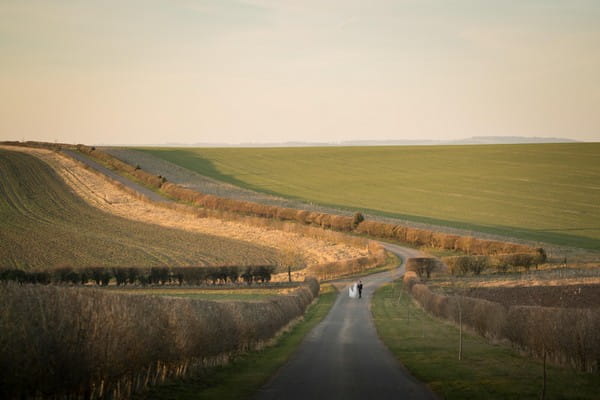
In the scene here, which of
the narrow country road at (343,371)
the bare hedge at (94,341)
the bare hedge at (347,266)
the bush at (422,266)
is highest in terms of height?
the bare hedge at (94,341)

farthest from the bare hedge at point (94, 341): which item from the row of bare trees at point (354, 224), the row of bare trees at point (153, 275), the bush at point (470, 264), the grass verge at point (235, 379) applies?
the row of bare trees at point (354, 224)

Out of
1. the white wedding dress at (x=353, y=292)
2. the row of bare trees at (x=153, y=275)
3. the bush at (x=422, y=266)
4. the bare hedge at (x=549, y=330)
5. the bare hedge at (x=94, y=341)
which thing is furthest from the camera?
the bush at (x=422, y=266)

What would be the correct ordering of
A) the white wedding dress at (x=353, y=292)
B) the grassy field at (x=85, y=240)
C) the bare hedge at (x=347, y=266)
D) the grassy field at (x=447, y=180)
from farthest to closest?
the grassy field at (x=447, y=180) → the bare hedge at (x=347, y=266) → the grassy field at (x=85, y=240) → the white wedding dress at (x=353, y=292)

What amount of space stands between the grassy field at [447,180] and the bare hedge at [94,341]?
5809 cm

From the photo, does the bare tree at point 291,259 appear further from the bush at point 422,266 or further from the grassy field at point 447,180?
the grassy field at point 447,180

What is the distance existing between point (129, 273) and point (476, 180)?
73.6 metres

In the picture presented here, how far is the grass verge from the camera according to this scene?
1528cm

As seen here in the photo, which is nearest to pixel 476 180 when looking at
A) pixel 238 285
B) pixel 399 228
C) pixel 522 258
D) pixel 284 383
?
pixel 399 228

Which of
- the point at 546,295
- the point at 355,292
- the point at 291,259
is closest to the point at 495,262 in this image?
the point at 355,292

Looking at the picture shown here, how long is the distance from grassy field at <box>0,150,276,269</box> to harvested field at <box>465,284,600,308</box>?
26182mm

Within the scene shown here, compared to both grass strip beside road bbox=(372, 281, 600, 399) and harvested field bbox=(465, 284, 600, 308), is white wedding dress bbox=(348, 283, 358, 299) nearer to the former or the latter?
harvested field bbox=(465, 284, 600, 308)

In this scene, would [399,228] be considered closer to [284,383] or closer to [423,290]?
[423,290]

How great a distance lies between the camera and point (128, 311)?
49.4 feet

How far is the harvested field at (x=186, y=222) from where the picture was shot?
74.5 meters
